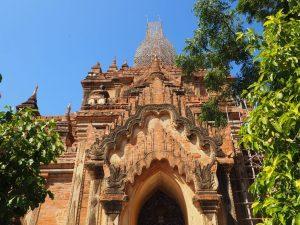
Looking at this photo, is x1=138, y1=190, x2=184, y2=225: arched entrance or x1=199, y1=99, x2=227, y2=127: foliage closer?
A: x1=138, y1=190, x2=184, y2=225: arched entrance

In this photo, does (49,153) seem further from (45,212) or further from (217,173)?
(45,212)

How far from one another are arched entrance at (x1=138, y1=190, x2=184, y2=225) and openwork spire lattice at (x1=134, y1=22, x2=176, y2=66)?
18111 mm

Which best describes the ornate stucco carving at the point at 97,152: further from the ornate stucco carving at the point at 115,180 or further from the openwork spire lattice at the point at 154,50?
the openwork spire lattice at the point at 154,50

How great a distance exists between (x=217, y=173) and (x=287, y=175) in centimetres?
553

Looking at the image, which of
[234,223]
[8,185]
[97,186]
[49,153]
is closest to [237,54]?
[234,223]

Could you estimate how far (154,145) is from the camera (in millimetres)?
11125

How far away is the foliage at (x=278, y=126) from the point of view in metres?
5.62

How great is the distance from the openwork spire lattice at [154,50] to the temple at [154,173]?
15477mm

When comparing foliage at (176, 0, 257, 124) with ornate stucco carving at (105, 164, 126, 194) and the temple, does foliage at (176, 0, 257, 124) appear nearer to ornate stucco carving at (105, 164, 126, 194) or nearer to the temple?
the temple

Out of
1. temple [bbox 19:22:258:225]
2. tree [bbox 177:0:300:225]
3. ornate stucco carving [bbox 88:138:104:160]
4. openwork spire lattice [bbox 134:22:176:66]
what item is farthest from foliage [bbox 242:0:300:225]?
openwork spire lattice [bbox 134:22:176:66]

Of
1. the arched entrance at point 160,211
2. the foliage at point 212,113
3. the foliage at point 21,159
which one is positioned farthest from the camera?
the foliage at point 212,113

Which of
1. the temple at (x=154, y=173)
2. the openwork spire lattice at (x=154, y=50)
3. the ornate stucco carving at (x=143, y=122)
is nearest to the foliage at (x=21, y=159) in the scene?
the temple at (x=154, y=173)

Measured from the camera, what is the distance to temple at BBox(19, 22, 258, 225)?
33.2 feet

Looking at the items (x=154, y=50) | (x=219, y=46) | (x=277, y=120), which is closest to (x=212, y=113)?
(x=219, y=46)
